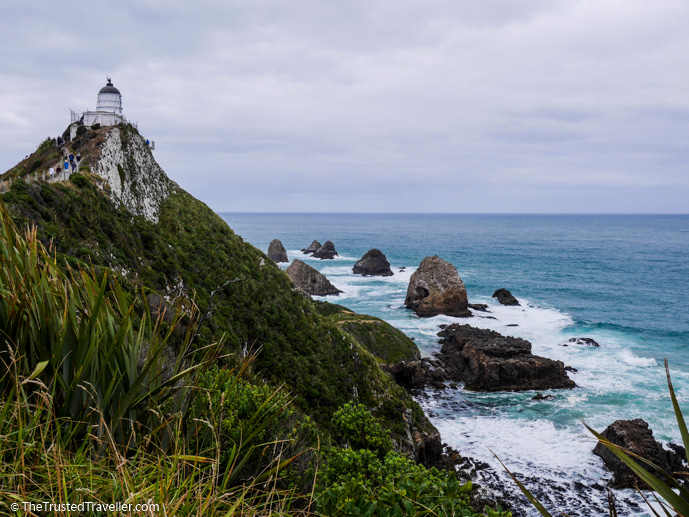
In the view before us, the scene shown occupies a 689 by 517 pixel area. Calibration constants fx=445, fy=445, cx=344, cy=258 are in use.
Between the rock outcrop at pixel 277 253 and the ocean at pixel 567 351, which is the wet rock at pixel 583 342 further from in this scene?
the rock outcrop at pixel 277 253

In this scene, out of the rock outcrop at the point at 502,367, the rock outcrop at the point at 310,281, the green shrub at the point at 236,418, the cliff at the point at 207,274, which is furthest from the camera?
the rock outcrop at the point at 310,281

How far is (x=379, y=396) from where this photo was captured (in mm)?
20562

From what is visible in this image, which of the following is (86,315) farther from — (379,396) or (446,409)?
(446,409)

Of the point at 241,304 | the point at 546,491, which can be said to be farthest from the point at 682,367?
the point at 241,304

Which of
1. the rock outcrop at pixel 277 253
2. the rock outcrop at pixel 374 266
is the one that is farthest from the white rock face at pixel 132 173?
the rock outcrop at pixel 277 253

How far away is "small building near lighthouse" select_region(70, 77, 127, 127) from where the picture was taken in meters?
34.3

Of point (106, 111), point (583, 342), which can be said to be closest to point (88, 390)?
point (106, 111)

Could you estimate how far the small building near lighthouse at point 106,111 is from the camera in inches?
1352

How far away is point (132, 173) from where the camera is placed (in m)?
27.2

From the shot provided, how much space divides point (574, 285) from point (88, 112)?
6796cm

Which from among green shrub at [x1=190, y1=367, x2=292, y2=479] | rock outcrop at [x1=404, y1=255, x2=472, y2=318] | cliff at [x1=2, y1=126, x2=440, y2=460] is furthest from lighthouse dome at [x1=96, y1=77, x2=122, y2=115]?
green shrub at [x1=190, y1=367, x2=292, y2=479]

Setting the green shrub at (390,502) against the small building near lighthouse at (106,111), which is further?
the small building near lighthouse at (106,111)

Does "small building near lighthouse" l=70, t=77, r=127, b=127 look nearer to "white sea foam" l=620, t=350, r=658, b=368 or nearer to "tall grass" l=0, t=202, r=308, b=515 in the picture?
"tall grass" l=0, t=202, r=308, b=515

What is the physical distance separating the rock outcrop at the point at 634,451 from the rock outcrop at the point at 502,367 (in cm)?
828
